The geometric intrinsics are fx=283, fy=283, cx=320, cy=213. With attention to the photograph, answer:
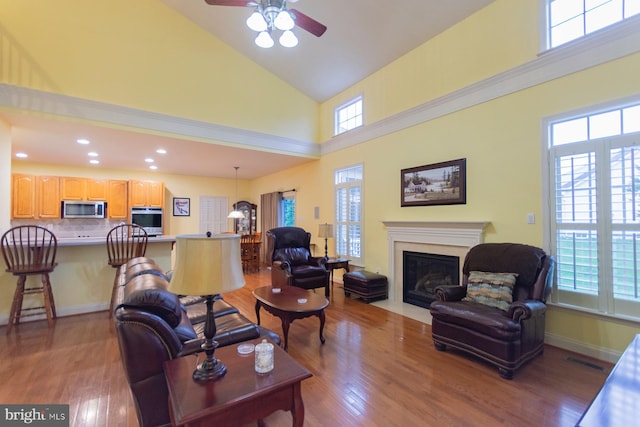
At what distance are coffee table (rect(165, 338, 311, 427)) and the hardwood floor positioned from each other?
2.18ft

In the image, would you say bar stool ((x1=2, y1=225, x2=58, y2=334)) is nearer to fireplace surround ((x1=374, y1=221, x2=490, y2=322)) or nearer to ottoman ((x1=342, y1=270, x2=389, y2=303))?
ottoman ((x1=342, y1=270, x2=389, y2=303))

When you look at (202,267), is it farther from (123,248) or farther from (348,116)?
(348,116)

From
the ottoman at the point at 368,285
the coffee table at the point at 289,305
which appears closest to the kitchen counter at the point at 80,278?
the coffee table at the point at 289,305

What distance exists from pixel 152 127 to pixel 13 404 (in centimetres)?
372

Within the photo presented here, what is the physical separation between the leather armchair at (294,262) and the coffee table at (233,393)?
9.58 feet

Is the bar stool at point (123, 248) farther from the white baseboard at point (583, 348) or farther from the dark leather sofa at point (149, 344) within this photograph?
the white baseboard at point (583, 348)

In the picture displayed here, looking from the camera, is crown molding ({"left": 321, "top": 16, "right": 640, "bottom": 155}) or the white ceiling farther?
the white ceiling

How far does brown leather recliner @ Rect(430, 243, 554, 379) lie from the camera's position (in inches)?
95.3

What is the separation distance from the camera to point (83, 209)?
657cm

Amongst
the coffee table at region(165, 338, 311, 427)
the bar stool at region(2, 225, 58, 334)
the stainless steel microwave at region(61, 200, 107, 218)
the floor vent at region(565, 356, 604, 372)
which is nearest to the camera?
the coffee table at region(165, 338, 311, 427)

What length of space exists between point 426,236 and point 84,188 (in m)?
7.56

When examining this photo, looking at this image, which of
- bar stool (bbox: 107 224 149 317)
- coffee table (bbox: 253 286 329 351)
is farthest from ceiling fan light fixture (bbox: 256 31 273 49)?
bar stool (bbox: 107 224 149 317)

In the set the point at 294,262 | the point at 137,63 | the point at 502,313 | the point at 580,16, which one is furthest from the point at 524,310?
the point at 137,63

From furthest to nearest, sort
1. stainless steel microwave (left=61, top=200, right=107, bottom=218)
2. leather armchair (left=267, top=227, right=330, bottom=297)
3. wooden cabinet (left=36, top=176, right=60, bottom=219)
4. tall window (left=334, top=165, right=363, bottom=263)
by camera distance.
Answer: stainless steel microwave (left=61, top=200, right=107, bottom=218) → wooden cabinet (left=36, top=176, right=60, bottom=219) → tall window (left=334, top=165, right=363, bottom=263) → leather armchair (left=267, top=227, right=330, bottom=297)
